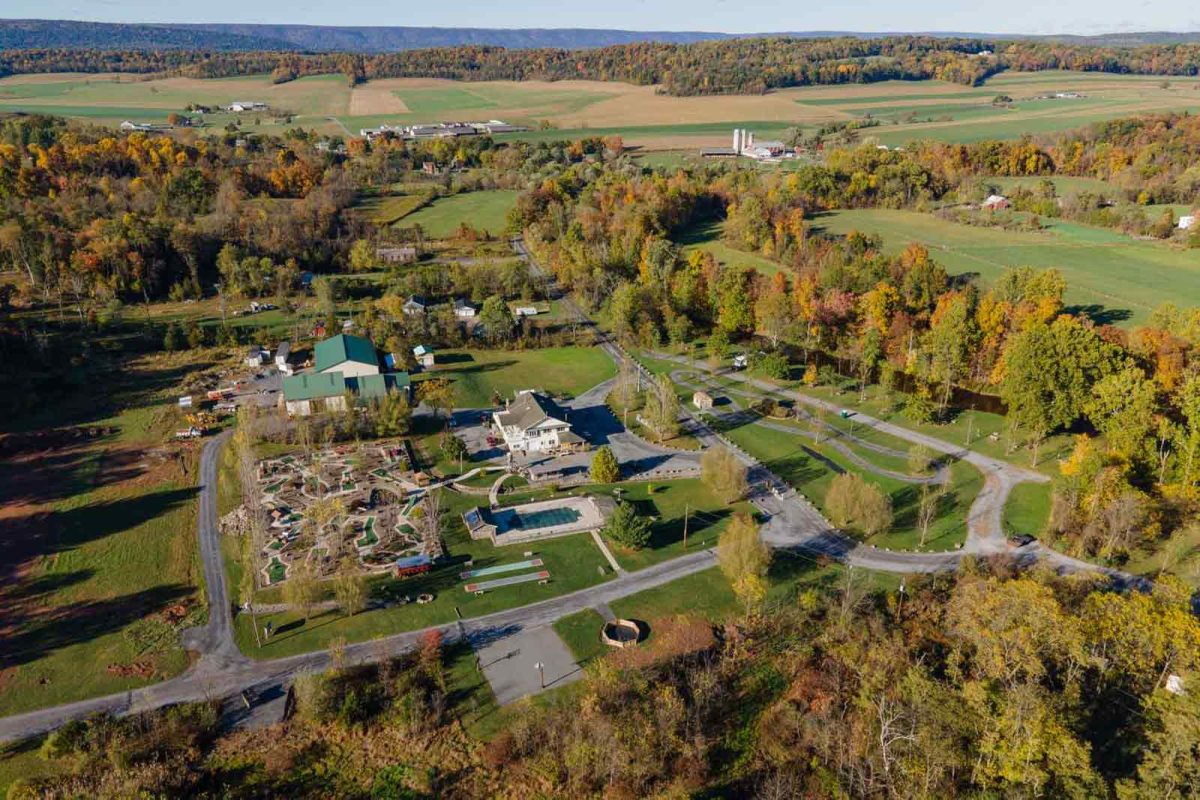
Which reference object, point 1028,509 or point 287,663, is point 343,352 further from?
point 1028,509

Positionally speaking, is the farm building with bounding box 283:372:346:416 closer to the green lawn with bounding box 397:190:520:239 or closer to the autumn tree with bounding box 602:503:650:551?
the autumn tree with bounding box 602:503:650:551

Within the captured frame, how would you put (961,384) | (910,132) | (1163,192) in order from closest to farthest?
(961,384) → (1163,192) → (910,132)

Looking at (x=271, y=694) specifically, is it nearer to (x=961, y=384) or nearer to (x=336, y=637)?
(x=336, y=637)

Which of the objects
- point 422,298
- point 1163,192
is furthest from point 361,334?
point 1163,192

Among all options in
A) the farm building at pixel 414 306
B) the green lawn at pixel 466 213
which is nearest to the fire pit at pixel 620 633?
the farm building at pixel 414 306

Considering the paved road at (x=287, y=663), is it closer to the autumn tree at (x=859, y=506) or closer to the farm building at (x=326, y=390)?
the autumn tree at (x=859, y=506)

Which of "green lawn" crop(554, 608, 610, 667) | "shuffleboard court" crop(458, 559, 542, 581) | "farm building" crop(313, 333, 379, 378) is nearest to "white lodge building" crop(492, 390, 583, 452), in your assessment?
"shuffleboard court" crop(458, 559, 542, 581)
